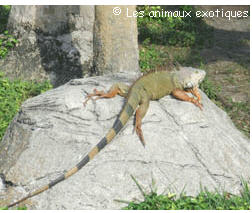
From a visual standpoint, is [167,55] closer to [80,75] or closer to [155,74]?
[80,75]

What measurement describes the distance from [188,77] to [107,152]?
5.64 ft

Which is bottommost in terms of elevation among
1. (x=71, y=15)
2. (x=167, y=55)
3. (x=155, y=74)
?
(x=155, y=74)

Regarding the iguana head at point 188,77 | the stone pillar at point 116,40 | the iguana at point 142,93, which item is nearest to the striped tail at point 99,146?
the iguana at point 142,93

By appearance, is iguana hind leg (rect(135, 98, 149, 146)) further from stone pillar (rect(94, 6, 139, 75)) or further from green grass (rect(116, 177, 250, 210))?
stone pillar (rect(94, 6, 139, 75))

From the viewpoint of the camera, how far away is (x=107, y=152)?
15.6ft

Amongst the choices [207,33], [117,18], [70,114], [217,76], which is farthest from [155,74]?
[207,33]

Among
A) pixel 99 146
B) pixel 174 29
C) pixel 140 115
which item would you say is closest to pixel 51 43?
pixel 174 29

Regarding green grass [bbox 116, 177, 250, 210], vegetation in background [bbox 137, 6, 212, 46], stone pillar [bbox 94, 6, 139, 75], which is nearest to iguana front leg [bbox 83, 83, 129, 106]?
green grass [bbox 116, 177, 250, 210]

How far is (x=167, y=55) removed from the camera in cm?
1007

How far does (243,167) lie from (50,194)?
2348mm

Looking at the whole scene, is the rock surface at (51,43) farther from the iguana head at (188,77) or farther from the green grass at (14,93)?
the iguana head at (188,77)

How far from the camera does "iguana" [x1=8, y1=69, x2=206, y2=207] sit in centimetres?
466

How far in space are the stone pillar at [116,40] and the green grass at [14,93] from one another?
1.48 metres

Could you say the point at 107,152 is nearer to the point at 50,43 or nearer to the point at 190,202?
the point at 190,202
